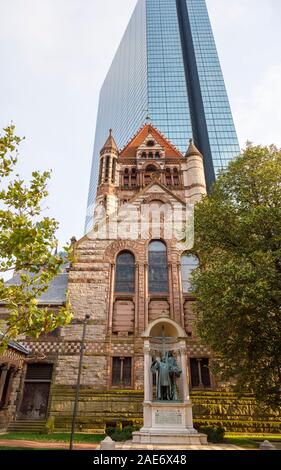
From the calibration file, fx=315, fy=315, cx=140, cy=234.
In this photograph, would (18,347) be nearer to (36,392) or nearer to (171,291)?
(36,392)

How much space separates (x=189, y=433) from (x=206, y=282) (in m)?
6.17

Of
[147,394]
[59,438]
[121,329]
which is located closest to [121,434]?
[147,394]

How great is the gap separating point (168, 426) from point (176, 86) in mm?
89913

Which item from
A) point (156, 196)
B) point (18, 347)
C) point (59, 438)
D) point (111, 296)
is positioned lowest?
point (59, 438)

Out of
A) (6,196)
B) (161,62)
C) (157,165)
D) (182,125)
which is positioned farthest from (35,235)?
(161,62)

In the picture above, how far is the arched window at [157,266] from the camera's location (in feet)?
71.9

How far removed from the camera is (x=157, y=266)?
2267cm

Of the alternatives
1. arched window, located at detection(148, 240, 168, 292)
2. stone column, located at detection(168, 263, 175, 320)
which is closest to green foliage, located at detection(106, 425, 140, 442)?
stone column, located at detection(168, 263, 175, 320)

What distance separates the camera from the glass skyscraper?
267 feet

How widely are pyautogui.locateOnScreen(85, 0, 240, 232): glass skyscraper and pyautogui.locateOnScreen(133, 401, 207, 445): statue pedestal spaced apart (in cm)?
6868

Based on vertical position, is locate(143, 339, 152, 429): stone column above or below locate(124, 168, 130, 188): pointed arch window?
below

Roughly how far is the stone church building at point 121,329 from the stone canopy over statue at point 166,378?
1.79 meters

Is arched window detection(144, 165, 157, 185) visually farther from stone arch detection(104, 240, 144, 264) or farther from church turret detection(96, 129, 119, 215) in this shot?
stone arch detection(104, 240, 144, 264)

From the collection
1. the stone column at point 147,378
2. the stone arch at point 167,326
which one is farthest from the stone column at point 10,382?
the stone arch at point 167,326
